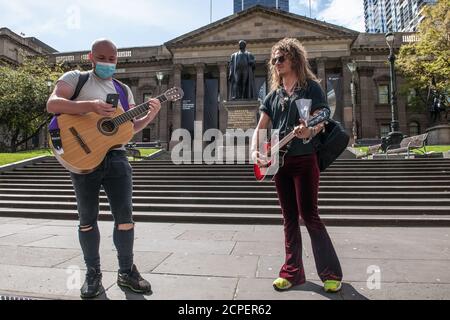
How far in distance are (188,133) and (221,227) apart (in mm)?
34484

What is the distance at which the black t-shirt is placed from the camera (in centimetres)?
311

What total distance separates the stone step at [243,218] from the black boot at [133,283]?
5.02m

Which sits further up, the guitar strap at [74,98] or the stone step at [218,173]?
the guitar strap at [74,98]

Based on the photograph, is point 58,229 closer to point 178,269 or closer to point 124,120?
point 178,269

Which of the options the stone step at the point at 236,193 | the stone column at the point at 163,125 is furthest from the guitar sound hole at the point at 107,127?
the stone column at the point at 163,125

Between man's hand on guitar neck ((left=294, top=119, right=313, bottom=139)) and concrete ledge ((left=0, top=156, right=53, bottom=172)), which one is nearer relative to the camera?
man's hand on guitar neck ((left=294, top=119, right=313, bottom=139))

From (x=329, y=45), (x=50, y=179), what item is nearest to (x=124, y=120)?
(x=50, y=179)

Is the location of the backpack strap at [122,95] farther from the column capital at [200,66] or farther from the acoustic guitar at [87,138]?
the column capital at [200,66]

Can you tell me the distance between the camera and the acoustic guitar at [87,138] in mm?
2885

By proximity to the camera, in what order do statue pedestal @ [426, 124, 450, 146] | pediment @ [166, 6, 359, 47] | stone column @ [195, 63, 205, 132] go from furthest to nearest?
1. stone column @ [195, 63, 205, 132]
2. pediment @ [166, 6, 359, 47]
3. statue pedestal @ [426, 124, 450, 146]

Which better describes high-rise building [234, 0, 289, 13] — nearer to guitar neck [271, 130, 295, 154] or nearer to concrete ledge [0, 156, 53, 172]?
concrete ledge [0, 156, 53, 172]

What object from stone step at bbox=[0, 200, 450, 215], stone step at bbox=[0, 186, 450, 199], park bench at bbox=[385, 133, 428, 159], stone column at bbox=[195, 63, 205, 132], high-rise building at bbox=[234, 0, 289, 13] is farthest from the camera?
high-rise building at bbox=[234, 0, 289, 13]

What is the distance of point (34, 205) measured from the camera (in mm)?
9867

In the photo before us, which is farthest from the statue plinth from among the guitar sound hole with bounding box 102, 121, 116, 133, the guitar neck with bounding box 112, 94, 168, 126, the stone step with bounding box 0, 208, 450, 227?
the guitar sound hole with bounding box 102, 121, 116, 133
